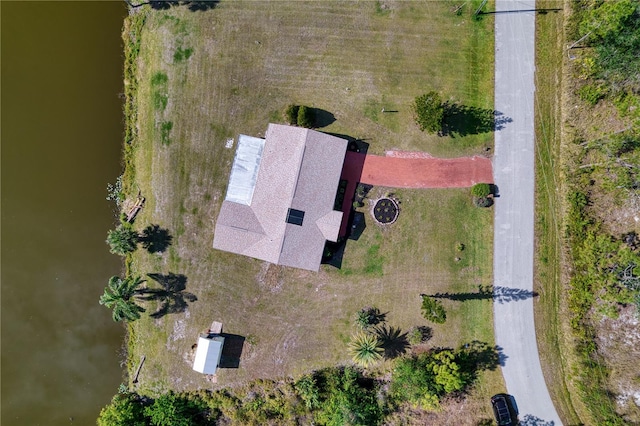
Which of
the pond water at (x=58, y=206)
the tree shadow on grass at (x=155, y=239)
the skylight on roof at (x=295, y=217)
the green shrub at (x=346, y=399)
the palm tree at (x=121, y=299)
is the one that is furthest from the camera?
the pond water at (x=58, y=206)

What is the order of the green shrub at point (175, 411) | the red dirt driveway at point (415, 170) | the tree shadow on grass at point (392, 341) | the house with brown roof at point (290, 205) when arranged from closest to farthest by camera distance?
the house with brown roof at point (290, 205) < the green shrub at point (175, 411) < the red dirt driveway at point (415, 170) < the tree shadow on grass at point (392, 341)

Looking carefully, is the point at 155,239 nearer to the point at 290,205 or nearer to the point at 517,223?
the point at 290,205

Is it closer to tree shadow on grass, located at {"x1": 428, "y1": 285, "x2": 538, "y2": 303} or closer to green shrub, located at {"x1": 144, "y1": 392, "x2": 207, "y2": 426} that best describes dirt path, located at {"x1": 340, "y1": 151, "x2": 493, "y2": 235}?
tree shadow on grass, located at {"x1": 428, "y1": 285, "x2": 538, "y2": 303}

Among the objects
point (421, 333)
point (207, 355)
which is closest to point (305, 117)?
point (421, 333)

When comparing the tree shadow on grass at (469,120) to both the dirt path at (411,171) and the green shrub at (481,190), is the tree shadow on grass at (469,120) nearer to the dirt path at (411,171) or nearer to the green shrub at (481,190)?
the dirt path at (411,171)

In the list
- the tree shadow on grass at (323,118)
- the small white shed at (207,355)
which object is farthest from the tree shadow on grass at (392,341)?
the tree shadow on grass at (323,118)
